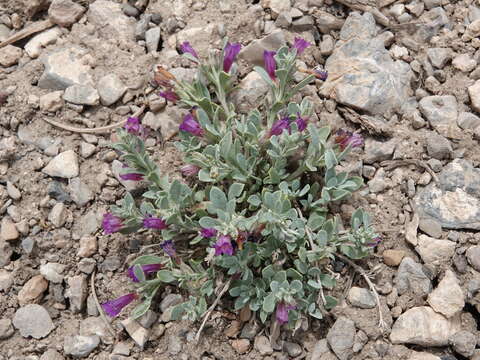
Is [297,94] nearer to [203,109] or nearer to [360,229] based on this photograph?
[203,109]

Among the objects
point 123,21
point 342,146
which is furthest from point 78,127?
point 342,146

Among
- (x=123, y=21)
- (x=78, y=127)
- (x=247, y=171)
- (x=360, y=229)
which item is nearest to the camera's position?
(x=360, y=229)

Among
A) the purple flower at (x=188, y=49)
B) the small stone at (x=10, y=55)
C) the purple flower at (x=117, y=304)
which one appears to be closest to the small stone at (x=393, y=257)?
the purple flower at (x=117, y=304)

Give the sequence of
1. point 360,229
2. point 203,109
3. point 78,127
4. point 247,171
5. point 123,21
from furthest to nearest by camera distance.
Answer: point 123,21, point 78,127, point 203,109, point 247,171, point 360,229

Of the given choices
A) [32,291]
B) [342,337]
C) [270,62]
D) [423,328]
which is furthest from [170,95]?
[423,328]

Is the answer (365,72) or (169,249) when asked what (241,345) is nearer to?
(169,249)

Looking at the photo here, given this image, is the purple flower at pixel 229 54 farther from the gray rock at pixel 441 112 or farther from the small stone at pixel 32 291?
the small stone at pixel 32 291
